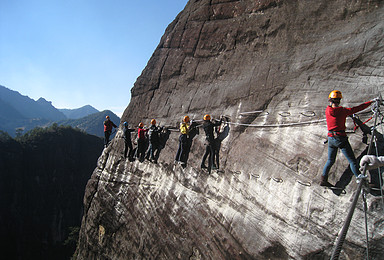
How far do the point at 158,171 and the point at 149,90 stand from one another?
4512mm

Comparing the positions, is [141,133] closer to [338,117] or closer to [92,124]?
[338,117]

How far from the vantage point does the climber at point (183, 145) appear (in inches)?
332

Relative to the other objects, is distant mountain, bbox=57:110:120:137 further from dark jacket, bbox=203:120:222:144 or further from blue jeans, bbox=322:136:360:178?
blue jeans, bbox=322:136:360:178

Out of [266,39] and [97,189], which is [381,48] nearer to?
[266,39]

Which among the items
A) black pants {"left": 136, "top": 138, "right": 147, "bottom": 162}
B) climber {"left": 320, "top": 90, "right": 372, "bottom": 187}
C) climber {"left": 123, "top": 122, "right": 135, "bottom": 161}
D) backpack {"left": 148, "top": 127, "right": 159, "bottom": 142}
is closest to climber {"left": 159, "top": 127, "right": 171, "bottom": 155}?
backpack {"left": 148, "top": 127, "right": 159, "bottom": 142}

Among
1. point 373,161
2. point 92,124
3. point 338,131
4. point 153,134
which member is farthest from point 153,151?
point 92,124

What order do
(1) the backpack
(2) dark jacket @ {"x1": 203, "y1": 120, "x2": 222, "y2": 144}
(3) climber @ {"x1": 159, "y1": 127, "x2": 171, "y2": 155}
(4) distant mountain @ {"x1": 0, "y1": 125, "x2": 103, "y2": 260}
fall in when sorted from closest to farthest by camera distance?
1. (2) dark jacket @ {"x1": 203, "y1": 120, "x2": 222, "y2": 144}
2. (1) the backpack
3. (3) climber @ {"x1": 159, "y1": 127, "x2": 171, "y2": 155}
4. (4) distant mountain @ {"x1": 0, "y1": 125, "x2": 103, "y2": 260}

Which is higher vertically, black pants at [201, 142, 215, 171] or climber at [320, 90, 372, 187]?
climber at [320, 90, 372, 187]

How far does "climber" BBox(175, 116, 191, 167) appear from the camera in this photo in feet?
27.6

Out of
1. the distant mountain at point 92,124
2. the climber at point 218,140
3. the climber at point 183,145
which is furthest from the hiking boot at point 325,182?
the distant mountain at point 92,124

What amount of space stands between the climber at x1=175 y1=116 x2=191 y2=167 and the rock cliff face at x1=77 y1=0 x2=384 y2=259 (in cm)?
30

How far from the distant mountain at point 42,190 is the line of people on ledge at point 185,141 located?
50096 mm

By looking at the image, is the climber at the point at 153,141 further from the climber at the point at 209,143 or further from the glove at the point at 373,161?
the glove at the point at 373,161

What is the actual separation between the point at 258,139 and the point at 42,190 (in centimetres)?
7224
